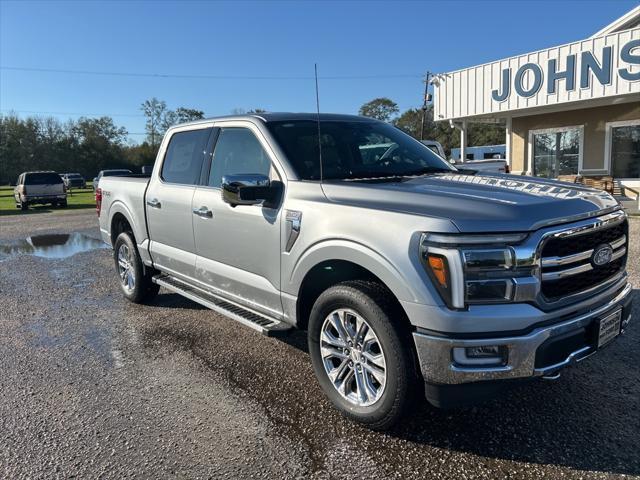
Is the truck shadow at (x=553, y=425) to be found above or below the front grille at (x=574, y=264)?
below

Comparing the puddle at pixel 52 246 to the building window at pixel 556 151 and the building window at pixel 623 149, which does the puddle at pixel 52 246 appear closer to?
the building window at pixel 556 151

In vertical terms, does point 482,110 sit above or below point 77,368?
above

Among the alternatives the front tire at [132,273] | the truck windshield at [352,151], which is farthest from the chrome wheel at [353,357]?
the front tire at [132,273]

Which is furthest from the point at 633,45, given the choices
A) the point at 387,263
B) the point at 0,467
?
the point at 0,467

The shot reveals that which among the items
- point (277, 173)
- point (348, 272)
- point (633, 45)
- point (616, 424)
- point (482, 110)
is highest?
point (633, 45)

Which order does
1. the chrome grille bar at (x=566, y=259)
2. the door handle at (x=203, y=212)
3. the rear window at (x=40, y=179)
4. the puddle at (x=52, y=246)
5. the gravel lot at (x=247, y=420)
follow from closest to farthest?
1. the chrome grille bar at (x=566, y=259)
2. the gravel lot at (x=247, y=420)
3. the door handle at (x=203, y=212)
4. the puddle at (x=52, y=246)
5. the rear window at (x=40, y=179)

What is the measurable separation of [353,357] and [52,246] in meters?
10.3

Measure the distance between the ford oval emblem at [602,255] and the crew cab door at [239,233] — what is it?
201 centimetres

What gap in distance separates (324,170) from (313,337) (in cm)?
125

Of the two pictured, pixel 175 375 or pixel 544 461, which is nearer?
pixel 544 461

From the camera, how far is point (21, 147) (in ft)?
247

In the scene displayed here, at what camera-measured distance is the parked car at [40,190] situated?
24.1 metres

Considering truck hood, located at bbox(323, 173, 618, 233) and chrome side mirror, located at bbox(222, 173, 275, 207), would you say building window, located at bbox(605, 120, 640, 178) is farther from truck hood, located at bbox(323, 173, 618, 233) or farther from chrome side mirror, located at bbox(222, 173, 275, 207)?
chrome side mirror, located at bbox(222, 173, 275, 207)

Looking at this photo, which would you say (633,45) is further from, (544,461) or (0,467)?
(0,467)
